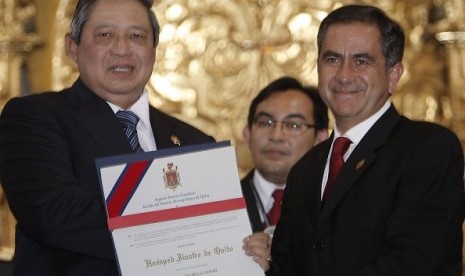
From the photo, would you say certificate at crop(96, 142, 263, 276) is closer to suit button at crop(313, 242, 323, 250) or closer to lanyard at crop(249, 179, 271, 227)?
suit button at crop(313, 242, 323, 250)

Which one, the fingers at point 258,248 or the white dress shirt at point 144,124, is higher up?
the white dress shirt at point 144,124

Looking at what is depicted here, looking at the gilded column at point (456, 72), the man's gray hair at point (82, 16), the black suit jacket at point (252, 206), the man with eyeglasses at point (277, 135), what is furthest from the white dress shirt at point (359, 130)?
the gilded column at point (456, 72)

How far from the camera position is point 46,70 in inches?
207

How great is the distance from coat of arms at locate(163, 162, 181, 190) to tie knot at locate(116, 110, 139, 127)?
0.92 ft

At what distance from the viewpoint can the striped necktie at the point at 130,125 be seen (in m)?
2.40

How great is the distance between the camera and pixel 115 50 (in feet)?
7.88

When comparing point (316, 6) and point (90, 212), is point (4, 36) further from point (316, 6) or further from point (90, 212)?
point (90, 212)

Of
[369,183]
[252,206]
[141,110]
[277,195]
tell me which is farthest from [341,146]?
[277,195]

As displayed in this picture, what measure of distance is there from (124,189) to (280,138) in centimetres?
150

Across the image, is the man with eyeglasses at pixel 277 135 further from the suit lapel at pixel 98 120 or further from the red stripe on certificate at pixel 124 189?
the red stripe on certificate at pixel 124 189

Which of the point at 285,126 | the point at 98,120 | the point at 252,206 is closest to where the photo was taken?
the point at 98,120

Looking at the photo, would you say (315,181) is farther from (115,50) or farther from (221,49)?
(221,49)

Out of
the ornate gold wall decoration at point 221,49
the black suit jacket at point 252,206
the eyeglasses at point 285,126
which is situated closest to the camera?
the black suit jacket at point 252,206

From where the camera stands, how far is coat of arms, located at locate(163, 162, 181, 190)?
86.3 inches
